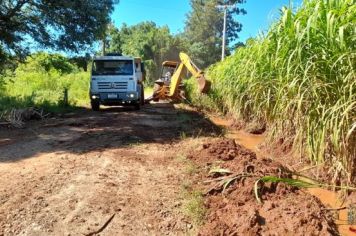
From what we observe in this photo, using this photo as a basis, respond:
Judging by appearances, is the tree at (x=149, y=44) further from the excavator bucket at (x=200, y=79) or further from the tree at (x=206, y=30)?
the excavator bucket at (x=200, y=79)

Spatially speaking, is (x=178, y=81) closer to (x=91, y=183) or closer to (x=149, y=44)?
(x=91, y=183)

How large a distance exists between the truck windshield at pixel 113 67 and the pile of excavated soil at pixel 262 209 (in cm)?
1126

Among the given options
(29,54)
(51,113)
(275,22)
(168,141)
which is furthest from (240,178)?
(29,54)

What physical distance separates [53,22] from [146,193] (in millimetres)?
12558

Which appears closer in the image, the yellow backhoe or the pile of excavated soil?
the pile of excavated soil

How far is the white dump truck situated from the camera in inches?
667

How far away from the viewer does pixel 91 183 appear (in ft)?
19.7

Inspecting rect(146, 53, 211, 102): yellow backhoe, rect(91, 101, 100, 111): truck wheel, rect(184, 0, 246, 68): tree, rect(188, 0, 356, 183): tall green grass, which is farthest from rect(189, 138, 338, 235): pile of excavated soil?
rect(184, 0, 246, 68): tree

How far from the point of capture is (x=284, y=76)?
6027 millimetres

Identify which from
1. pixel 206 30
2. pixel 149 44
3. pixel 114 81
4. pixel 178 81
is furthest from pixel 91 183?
pixel 206 30

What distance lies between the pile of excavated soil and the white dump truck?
11.0 m

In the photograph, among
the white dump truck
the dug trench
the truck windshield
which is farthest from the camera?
the truck windshield

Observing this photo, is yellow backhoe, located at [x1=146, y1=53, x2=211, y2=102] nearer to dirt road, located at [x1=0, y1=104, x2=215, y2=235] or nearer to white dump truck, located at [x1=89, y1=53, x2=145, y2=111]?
white dump truck, located at [x1=89, y1=53, x2=145, y2=111]

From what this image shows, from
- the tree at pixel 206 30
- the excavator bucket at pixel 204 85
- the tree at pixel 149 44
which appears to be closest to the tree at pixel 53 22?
the excavator bucket at pixel 204 85
